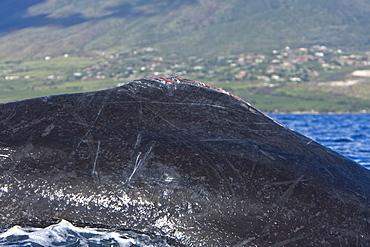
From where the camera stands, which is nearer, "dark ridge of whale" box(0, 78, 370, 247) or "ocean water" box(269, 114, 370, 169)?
"dark ridge of whale" box(0, 78, 370, 247)

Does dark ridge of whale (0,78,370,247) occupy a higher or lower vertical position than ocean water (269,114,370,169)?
higher

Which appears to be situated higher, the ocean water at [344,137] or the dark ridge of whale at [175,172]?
the dark ridge of whale at [175,172]

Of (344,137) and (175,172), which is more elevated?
(175,172)

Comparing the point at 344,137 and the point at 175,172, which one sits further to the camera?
the point at 344,137

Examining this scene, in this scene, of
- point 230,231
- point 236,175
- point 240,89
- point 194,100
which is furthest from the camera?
point 240,89

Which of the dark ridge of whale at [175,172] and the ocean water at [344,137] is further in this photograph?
the ocean water at [344,137]

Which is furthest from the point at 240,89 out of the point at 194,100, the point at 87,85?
the point at 194,100

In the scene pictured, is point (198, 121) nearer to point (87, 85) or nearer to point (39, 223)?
point (39, 223)

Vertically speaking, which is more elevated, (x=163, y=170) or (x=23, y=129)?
(x=23, y=129)
